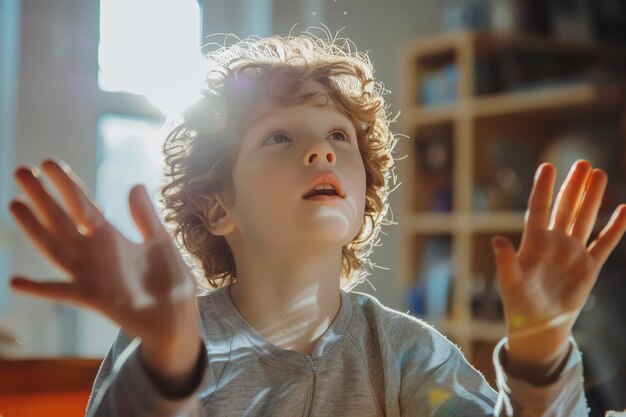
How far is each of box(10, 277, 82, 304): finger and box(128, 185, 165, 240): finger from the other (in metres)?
0.04

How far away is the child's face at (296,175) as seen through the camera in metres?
0.41

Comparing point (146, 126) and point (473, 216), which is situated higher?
point (146, 126)

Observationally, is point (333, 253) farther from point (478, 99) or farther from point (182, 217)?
point (478, 99)

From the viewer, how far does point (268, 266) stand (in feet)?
1.47

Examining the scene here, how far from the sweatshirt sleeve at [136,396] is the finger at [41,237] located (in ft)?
0.17

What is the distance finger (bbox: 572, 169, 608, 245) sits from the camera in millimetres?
363

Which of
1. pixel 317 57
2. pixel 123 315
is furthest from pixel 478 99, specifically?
pixel 123 315

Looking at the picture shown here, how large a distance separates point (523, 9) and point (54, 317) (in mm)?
1347

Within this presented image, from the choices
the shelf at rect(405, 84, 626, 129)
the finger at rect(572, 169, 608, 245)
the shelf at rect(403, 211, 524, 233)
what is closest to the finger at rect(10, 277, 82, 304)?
the finger at rect(572, 169, 608, 245)

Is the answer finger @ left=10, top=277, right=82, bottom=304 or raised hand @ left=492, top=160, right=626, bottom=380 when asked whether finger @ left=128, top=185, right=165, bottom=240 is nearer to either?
finger @ left=10, top=277, right=82, bottom=304

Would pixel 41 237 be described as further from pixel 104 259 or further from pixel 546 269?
pixel 546 269

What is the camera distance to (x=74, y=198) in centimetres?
32

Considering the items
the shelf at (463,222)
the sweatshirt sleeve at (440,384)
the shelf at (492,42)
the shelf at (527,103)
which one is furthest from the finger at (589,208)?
the shelf at (492,42)

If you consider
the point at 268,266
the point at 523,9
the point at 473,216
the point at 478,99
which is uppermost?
the point at 523,9
